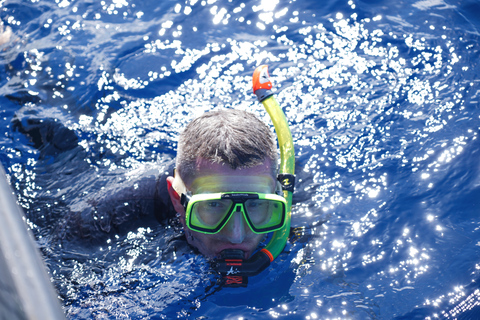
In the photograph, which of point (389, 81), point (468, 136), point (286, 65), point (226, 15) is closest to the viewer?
point (468, 136)

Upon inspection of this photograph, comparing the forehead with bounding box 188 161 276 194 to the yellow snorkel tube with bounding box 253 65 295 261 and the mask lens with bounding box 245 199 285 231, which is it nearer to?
the mask lens with bounding box 245 199 285 231

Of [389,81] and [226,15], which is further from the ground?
[226,15]

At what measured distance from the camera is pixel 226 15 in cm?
578

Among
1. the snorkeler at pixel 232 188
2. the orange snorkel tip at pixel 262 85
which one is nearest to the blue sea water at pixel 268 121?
the snorkeler at pixel 232 188

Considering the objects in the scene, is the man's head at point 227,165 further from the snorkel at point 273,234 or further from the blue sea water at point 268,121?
the blue sea water at point 268,121

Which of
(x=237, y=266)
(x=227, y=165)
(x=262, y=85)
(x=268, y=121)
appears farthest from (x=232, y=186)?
(x=268, y=121)

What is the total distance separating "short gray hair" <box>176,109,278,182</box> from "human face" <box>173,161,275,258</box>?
0.14ft

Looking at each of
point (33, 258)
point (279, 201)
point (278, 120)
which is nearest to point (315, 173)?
point (278, 120)

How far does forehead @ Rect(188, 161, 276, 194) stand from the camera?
2.73 meters

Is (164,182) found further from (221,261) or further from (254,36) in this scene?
(254,36)

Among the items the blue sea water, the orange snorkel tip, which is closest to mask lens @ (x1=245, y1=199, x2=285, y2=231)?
the blue sea water

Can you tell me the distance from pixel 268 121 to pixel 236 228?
1.98 metres

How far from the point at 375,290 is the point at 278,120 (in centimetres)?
131

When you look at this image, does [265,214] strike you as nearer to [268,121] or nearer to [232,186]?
[232,186]
